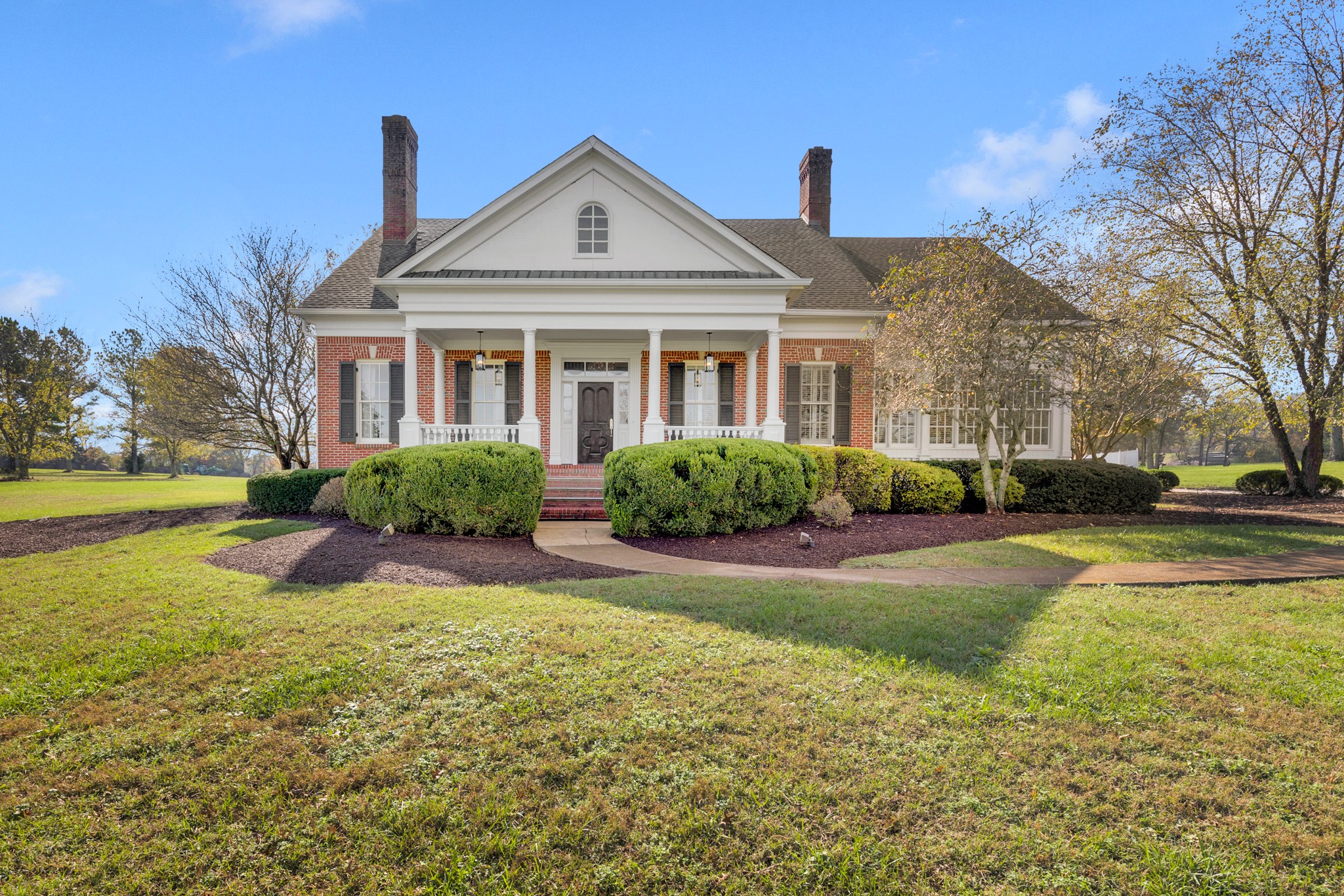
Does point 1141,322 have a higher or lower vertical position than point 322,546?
higher

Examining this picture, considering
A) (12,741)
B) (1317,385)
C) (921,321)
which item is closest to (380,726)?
(12,741)

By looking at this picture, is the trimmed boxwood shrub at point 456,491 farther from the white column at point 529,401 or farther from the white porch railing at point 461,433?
the white porch railing at point 461,433

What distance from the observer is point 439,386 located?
14.8 metres

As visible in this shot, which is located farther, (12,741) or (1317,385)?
(1317,385)

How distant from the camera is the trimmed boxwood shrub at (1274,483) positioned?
16.1 metres

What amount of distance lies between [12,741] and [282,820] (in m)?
1.74

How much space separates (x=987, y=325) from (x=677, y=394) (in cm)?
714

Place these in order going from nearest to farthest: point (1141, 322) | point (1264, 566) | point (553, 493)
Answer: point (1264, 566), point (553, 493), point (1141, 322)

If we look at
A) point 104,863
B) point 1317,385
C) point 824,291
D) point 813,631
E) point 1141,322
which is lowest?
point 104,863

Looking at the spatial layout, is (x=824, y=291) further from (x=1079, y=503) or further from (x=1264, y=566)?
(x=1264, y=566)

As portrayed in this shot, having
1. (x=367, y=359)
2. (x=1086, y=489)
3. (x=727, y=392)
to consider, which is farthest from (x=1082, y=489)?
(x=367, y=359)

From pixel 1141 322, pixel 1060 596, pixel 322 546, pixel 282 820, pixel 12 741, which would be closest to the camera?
pixel 282 820

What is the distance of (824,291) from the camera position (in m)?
15.9

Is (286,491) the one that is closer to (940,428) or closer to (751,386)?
(751,386)
